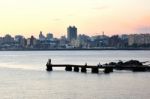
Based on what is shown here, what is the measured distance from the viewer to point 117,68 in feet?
282

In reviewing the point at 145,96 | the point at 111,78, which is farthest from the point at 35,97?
the point at 111,78

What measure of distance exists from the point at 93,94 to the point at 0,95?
367 inches

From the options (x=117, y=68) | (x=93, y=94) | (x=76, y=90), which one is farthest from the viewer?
(x=117, y=68)

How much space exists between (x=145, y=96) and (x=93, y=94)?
216 inches

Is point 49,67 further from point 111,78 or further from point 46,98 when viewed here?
point 46,98

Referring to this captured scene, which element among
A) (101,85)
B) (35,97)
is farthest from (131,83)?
(35,97)

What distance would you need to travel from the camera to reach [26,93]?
53.5m

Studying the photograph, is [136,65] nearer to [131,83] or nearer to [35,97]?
[131,83]

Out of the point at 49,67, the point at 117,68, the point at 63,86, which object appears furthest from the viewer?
the point at 49,67

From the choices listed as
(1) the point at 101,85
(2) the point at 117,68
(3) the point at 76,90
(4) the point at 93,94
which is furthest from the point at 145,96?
(2) the point at 117,68

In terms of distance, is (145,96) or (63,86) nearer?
(145,96)

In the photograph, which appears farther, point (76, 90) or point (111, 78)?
point (111, 78)

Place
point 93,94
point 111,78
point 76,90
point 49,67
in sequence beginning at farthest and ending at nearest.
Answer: point 49,67
point 111,78
point 76,90
point 93,94

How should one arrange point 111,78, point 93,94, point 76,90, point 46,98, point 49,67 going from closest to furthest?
point 46,98 < point 93,94 < point 76,90 < point 111,78 < point 49,67
